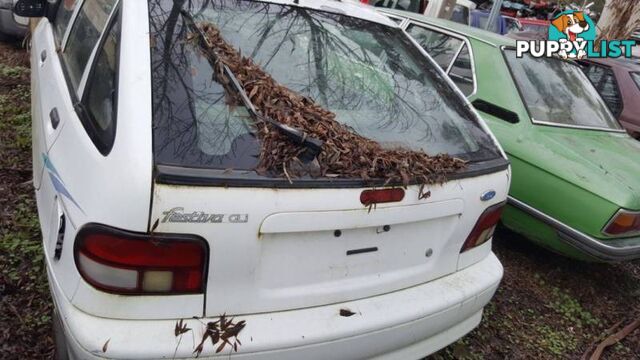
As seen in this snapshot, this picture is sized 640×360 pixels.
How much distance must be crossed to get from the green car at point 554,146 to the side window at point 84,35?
9.37ft

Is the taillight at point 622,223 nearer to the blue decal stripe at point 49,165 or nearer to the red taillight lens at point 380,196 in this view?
the red taillight lens at point 380,196

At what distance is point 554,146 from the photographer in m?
3.72

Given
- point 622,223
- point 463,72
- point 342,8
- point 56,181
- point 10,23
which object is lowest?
point 622,223

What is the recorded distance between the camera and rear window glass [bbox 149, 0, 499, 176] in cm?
163

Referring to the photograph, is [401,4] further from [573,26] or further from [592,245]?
[592,245]

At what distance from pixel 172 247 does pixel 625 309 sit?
3664mm

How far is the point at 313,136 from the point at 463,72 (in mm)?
2938

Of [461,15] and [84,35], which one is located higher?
[84,35]

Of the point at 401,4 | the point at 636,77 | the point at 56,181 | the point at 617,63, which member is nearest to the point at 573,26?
the point at 617,63

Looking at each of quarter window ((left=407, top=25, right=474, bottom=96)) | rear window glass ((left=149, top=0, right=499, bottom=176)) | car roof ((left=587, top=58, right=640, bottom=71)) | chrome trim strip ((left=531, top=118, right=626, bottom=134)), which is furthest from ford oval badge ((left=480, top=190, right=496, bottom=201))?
car roof ((left=587, top=58, right=640, bottom=71))

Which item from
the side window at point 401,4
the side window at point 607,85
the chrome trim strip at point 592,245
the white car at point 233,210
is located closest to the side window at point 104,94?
the white car at point 233,210

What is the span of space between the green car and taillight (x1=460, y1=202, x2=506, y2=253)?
1412 millimetres

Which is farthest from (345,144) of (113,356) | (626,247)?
(626,247)

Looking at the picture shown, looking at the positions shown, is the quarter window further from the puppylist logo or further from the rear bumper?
the puppylist logo
